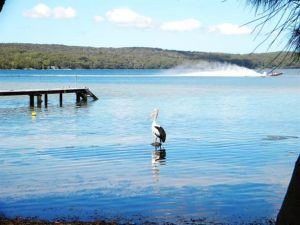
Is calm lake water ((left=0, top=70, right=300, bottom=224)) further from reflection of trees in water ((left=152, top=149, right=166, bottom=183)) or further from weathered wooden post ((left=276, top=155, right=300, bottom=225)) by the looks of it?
weathered wooden post ((left=276, top=155, right=300, bottom=225))

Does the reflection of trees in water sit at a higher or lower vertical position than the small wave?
higher

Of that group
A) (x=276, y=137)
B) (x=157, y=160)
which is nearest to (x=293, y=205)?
(x=157, y=160)

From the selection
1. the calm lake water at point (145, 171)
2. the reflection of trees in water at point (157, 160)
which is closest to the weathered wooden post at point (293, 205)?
the calm lake water at point (145, 171)

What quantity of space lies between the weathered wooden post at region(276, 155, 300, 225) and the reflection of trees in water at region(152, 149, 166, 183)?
37.1ft

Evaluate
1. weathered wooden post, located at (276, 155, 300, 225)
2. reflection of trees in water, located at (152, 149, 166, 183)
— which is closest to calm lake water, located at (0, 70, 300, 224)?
reflection of trees in water, located at (152, 149, 166, 183)

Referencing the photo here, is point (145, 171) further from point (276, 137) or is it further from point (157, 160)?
point (276, 137)

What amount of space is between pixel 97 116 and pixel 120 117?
201cm

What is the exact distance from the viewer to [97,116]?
42188 millimetres

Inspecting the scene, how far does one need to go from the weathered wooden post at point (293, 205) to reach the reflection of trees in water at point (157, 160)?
37.1 feet

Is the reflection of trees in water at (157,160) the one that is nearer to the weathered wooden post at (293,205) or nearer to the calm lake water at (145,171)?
the calm lake water at (145,171)

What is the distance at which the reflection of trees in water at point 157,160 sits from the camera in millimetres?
16972

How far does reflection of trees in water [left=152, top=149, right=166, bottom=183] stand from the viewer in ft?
55.7

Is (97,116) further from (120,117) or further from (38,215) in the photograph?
(38,215)

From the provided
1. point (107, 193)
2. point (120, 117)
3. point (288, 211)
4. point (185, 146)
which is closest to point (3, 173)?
point (107, 193)
